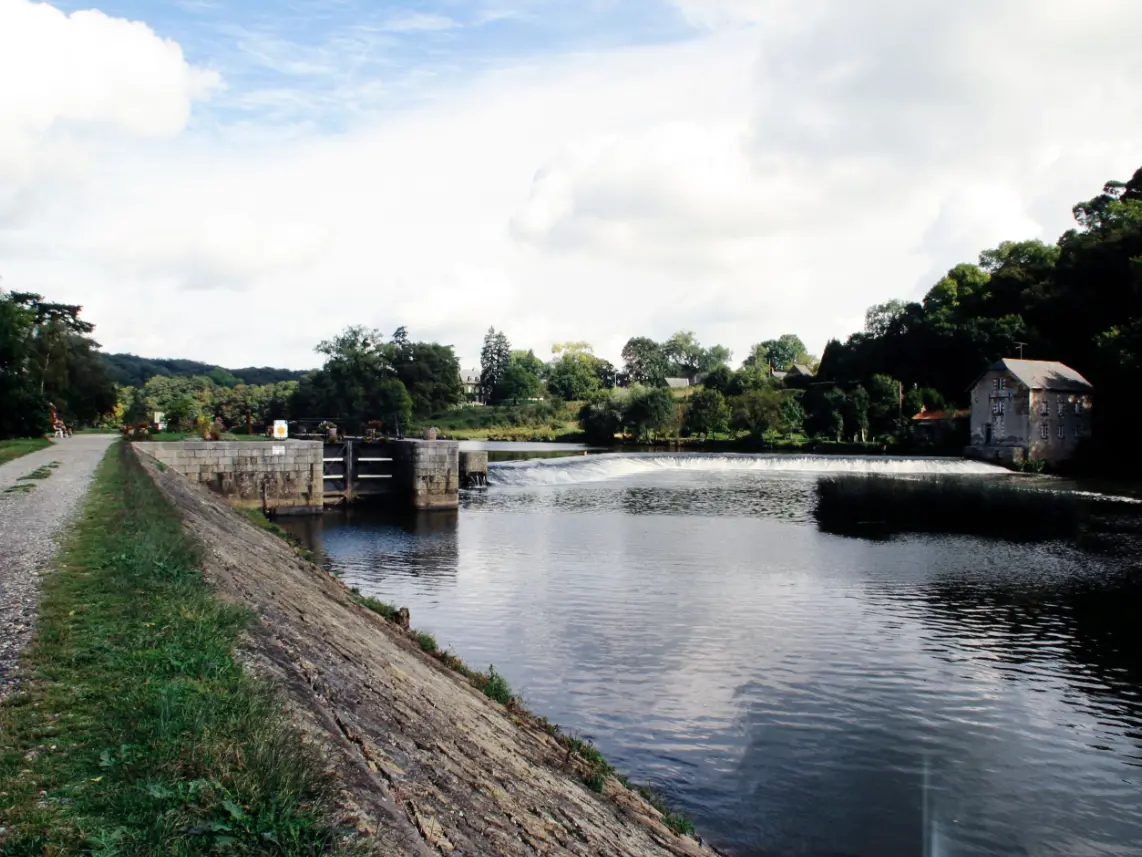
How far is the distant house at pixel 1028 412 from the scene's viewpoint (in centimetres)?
6588

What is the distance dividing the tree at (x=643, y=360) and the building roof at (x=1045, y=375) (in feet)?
312

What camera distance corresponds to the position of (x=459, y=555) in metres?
26.7

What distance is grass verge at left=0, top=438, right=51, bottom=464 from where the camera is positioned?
29.6m

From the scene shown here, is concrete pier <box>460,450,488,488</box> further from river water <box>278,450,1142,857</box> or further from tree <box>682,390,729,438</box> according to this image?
tree <box>682,390,729,438</box>

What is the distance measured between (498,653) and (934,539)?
69.7ft

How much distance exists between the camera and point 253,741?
17.5 ft

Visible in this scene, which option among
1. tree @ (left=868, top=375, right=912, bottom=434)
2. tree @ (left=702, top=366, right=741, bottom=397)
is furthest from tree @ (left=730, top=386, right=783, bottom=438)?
tree @ (left=868, top=375, right=912, bottom=434)

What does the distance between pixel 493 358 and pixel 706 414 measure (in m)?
79.5

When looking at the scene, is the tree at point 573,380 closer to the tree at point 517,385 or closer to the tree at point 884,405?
the tree at point 517,385

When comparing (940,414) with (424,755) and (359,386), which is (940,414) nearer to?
(359,386)

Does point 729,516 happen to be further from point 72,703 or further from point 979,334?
point 979,334

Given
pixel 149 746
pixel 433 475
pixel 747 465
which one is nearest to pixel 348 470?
pixel 433 475

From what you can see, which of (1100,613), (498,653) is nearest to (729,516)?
(1100,613)

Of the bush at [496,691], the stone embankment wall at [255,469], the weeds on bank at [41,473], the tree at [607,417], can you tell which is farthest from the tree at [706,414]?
the bush at [496,691]
